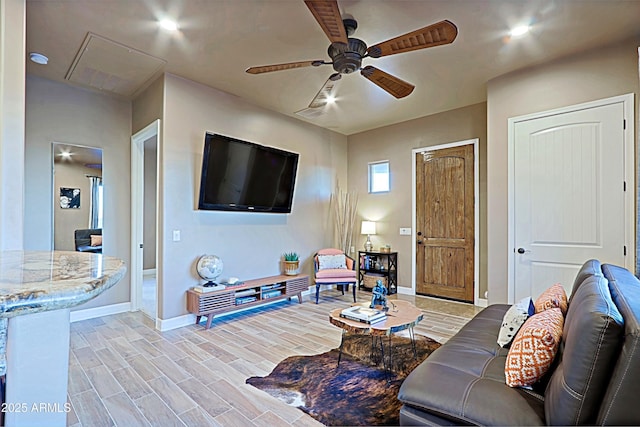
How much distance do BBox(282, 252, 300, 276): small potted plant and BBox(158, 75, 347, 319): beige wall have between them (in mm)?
128

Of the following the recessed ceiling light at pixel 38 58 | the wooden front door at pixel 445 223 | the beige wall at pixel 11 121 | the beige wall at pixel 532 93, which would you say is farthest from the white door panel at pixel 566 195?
the recessed ceiling light at pixel 38 58

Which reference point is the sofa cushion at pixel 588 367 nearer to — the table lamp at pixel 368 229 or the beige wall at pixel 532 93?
the beige wall at pixel 532 93

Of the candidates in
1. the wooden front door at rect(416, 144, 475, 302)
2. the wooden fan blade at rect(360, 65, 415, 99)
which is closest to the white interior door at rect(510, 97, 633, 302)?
the wooden front door at rect(416, 144, 475, 302)

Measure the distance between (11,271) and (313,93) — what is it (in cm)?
392

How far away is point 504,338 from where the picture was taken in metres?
1.99

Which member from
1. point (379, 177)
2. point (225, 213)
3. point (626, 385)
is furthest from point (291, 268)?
point (626, 385)

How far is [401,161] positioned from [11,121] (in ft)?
16.1

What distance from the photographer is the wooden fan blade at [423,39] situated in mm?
2025

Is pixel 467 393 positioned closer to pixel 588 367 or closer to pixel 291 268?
pixel 588 367

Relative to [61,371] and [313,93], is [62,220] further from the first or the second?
[61,371]

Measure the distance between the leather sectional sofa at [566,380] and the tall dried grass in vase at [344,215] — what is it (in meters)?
4.10

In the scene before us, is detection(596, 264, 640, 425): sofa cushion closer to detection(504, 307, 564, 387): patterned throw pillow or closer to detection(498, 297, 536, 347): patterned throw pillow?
detection(504, 307, 564, 387): patterned throw pillow

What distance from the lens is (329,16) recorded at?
201 cm

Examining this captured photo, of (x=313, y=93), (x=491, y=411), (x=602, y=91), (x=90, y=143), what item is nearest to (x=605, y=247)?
(x=602, y=91)
